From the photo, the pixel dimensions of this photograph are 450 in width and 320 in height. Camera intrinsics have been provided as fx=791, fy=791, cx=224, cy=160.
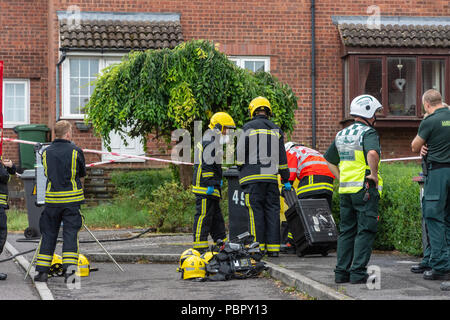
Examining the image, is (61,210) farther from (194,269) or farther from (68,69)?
(68,69)

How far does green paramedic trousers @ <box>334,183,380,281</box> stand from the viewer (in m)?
7.59

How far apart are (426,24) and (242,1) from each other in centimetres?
500

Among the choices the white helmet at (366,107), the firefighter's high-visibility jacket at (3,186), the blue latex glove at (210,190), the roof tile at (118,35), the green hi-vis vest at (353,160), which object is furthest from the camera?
the roof tile at (118,35)

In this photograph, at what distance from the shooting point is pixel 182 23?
20.9 meters

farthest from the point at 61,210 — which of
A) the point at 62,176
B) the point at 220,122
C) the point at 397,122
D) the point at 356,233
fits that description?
the point at 397,122

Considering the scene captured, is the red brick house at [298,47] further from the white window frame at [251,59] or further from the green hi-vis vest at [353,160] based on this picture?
the green hi-vis vest at [353,160]

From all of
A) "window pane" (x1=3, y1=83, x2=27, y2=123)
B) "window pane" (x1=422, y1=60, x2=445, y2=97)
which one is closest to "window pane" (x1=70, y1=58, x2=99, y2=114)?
"window pane" (x1=3, y1=83, x2=27, y2=123)

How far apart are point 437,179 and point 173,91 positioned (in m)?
8.27

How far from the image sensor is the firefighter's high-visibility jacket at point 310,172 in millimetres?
10562

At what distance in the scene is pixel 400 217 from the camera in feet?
34.3

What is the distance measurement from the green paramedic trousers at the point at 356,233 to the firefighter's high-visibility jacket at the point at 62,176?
9.63ft

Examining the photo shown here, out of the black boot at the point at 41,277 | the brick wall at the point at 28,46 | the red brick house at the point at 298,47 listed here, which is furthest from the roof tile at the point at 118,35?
the black boot at the point at 41,277

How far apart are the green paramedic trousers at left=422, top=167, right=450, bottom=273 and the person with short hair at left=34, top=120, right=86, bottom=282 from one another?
3745 mm

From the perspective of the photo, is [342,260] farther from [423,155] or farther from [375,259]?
[375,259]
